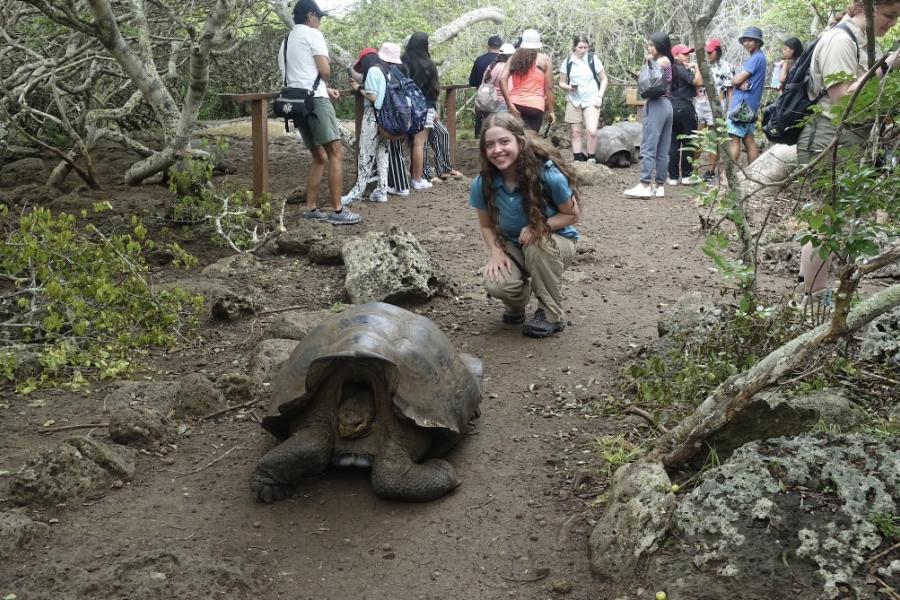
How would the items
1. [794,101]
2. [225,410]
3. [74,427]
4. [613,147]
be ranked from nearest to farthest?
[74,427] < [225,410] < [794,101] < [613,147]

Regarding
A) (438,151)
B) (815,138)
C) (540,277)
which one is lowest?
(540,277)

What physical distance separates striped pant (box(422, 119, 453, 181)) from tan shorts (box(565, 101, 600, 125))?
67.2 inches

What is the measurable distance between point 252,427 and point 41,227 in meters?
1.72

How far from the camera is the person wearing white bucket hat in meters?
9.17

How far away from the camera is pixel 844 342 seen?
11.1 ft

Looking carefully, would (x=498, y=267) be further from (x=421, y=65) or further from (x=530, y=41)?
(x=530, y=41)

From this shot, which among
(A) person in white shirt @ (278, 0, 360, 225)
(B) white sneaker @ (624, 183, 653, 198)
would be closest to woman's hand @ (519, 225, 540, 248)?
(A) person in white shirt @ (278, 0, 360, 225)

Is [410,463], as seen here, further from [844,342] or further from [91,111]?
[91,111]

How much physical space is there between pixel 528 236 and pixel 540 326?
558 mm

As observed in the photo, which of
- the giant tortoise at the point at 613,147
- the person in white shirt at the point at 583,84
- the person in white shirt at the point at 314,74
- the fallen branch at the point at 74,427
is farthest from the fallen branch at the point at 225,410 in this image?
the giant tortoise at the point at 613,147

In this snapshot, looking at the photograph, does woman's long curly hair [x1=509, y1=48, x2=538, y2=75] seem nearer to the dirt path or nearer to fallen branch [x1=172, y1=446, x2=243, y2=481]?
the dirt path

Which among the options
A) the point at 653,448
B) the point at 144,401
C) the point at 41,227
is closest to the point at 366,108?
the point at 41,227

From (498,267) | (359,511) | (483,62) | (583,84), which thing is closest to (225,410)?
(359,511)

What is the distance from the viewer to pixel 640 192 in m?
9.24
